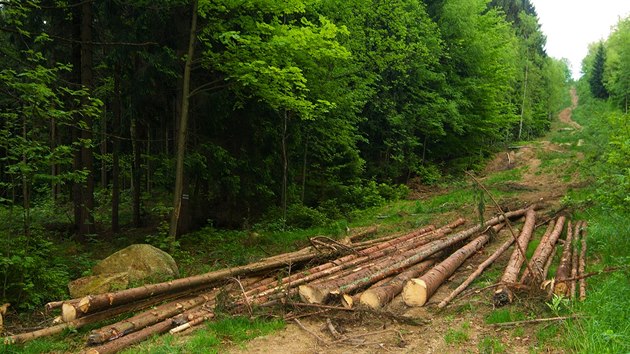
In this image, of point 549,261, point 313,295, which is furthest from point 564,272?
point 313,295

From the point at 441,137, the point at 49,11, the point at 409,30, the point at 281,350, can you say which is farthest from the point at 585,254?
the point at 441,137

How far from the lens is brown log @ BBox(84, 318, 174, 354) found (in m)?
5.41

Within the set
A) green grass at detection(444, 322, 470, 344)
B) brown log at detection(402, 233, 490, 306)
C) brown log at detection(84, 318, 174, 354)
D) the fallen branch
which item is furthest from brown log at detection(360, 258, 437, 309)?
brown log at detection(84, 318, 174, 354)

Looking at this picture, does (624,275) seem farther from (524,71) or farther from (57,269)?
(524,71)

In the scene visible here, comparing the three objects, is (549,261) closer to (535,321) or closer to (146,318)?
(535,321)

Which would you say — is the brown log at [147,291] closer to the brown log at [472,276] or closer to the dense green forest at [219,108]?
the dense green forest at [219,108]

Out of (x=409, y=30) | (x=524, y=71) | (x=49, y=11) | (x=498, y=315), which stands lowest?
(x=498, y=315)

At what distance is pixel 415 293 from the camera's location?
6.56m

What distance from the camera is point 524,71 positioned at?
1710 inches

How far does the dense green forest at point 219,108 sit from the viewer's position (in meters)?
8.74

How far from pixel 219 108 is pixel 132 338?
8.29 meters

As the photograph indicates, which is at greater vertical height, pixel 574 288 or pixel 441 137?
pixel 441 137

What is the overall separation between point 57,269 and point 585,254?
10629 millimetres

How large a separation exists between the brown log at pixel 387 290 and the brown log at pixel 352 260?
134cm
